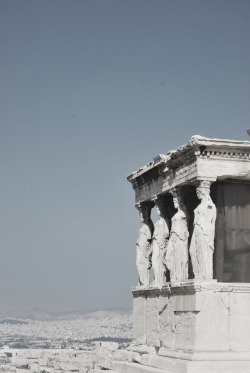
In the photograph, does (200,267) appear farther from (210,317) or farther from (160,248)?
(160,248)

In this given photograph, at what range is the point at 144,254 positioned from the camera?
18938mm

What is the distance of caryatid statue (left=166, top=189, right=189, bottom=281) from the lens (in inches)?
648

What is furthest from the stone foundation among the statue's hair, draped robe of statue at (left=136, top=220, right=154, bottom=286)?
draped robe of statue at (left=136, top=220, right=154, bottom=286)

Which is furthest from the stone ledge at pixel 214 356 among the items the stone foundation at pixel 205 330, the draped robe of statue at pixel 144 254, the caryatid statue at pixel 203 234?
the draped robe of statue at pixel 144 254

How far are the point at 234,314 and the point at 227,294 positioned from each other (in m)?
0.40

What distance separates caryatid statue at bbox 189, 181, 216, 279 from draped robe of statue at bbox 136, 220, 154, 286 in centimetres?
318

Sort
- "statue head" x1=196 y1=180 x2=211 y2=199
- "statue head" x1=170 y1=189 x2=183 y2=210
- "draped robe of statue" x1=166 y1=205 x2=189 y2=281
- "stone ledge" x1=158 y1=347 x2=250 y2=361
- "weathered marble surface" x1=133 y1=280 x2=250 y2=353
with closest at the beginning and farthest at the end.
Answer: "stone ledge" x1=158 y1=347 x2=250 y2=361 < "weathered marble surface" x1=133 y1=280 x2=250 y2=353 < "statue head" x1=196 y1=180 x2=211 y2=199 < "draped robe of statue" x1=166 y1=205 x2=189 y2=281 < "statue head" x1=170 y1=189 x2=183 y2=210

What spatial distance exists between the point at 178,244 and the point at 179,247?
6 cm

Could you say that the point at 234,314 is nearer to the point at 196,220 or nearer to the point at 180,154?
the point at 196,220

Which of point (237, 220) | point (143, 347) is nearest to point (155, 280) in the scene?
point (143, 347)

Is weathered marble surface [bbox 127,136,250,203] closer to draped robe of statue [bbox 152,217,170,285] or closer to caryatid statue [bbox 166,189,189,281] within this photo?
caryatid statue [bbox 166,189,189,281]

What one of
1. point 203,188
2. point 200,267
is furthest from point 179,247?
point 203,188

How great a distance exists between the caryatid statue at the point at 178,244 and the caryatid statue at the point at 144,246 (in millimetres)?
2089

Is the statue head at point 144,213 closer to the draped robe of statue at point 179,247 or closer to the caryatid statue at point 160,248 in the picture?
the caryatid statue at point 160,248
